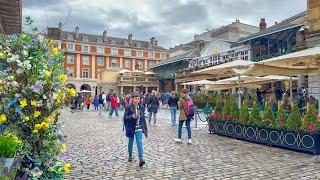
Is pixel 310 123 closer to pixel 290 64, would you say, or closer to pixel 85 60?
pixel 290 64

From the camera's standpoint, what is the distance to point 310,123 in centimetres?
789

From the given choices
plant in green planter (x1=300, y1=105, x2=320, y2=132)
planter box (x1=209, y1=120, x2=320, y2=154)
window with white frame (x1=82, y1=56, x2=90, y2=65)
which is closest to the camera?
planter box (x1=209, y1=120, x2=320, y2=154)

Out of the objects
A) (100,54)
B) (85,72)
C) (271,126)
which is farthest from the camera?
(100,54)

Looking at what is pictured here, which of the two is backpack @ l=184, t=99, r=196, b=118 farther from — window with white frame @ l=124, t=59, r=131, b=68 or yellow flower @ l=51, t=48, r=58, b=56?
window with white frame @ l=124, t=59, r=131, b=68

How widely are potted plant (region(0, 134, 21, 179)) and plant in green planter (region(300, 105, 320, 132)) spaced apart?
6714mm

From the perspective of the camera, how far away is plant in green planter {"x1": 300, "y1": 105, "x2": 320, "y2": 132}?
782cm

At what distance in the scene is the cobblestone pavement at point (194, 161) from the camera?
19.3 feet

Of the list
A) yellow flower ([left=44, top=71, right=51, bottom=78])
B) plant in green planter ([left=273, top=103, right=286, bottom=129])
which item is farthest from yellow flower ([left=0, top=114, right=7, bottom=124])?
plant in green planter ([left=273, top=103, right=286, bottom=129])

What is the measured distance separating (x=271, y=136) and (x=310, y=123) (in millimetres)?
1177

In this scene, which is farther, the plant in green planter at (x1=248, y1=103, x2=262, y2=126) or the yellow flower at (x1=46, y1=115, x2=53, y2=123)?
the plant in green planter at (x1=248, y1=103, x2=262, y2=126)

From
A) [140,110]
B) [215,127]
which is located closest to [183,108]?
[215,127]

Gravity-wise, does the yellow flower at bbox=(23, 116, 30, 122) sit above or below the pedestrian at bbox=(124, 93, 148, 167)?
above

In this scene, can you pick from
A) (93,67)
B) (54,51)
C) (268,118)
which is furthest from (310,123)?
(93,67)

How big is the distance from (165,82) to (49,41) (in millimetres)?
46635
